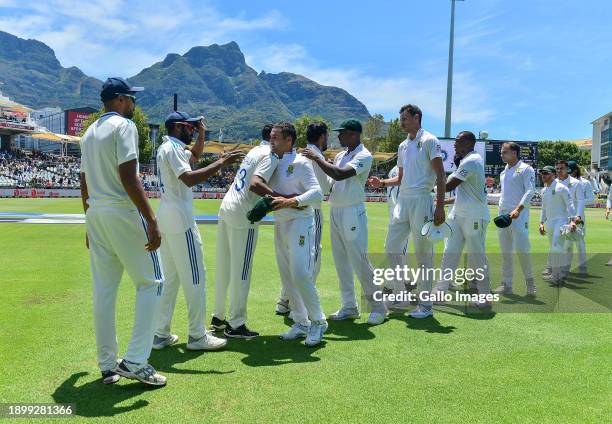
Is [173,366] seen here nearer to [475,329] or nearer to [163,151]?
[163,151]

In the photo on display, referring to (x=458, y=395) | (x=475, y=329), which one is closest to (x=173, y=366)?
(x=458, y=395)

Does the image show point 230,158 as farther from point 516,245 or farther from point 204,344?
point 516,245

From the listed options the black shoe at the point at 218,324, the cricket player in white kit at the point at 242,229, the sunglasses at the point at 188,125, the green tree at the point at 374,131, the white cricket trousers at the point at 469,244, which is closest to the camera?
the sunglasses at the point at 188,125

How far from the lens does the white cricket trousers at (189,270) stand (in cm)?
450

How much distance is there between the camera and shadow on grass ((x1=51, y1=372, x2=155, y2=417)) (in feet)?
10.8

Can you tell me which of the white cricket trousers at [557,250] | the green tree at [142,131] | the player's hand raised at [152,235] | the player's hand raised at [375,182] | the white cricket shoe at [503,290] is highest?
the green tree at [142,131]

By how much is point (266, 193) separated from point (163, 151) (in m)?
1.04

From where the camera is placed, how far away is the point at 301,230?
4.87m

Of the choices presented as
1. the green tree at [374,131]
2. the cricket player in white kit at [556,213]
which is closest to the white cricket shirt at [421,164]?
the cricket player in white kit at [556,213]

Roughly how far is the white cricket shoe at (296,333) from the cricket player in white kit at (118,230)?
60.8 inches

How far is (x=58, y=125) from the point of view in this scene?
147 meters

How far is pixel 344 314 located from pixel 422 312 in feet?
3.17

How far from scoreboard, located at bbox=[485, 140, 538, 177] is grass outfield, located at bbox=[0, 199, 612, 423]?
93.1 feet

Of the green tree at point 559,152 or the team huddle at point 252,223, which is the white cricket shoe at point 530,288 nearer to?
the team huddle at point 252,223
